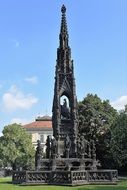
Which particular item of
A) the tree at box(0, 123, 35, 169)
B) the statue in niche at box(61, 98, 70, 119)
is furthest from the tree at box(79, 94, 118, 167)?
the tree at box(0, 123, 35, 169)

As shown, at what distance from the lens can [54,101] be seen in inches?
1521

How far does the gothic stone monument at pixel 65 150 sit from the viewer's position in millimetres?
31547

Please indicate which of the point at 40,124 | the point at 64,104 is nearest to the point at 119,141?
the point at 64,104

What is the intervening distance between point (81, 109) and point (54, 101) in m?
27.5

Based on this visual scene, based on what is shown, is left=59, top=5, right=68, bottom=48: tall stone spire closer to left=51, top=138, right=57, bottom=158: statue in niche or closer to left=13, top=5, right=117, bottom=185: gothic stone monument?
left=13, top=5, right=117, bottom=185: gothic stone monument

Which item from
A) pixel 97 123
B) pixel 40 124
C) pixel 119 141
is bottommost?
pixel 119 141

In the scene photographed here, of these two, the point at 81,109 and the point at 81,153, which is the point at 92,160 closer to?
the point at 81,153

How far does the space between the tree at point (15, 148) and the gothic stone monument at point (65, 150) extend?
1763 inches

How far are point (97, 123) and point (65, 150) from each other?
27897 millimetres

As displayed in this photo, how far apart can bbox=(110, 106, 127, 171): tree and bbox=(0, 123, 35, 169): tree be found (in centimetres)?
2777

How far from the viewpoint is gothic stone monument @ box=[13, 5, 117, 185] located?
31547 millimetres

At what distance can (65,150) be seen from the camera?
118 feet

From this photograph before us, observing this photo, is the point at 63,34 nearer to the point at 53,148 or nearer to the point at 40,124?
the point at 53,148

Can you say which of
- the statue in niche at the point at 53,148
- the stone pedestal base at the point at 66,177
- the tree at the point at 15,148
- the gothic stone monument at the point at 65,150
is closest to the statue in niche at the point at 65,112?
the gothic stone monument at the point at 65,150
